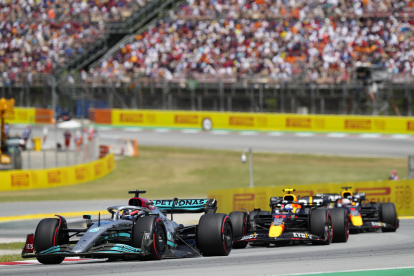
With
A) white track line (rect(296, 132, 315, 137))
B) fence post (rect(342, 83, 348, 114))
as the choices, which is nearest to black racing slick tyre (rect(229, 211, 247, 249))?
white track line (rect(296, 132, 315, 137))

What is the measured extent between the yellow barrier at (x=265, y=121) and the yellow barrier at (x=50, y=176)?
11.0m

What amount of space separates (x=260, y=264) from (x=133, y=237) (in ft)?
6.71

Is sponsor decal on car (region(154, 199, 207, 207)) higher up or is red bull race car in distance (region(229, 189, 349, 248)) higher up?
sponsor decal on car (region(154, 199, 207, 207))

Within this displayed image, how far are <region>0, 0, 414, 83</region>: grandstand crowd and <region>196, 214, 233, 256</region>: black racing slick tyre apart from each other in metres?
29.8

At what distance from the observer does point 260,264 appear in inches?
414

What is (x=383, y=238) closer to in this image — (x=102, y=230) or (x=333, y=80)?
(x=102, y=230)

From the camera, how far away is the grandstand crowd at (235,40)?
133ft

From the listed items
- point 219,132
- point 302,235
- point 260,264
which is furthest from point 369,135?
point 260,264

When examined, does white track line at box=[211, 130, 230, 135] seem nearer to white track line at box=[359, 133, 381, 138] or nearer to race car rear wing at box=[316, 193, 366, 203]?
white track line at box=[359, 133, 381, 138]

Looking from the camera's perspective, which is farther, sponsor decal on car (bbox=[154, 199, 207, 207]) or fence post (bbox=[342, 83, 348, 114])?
fence post (bbox=[342, 83, 348, 114])

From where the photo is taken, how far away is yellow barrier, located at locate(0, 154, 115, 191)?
2863 centimetres

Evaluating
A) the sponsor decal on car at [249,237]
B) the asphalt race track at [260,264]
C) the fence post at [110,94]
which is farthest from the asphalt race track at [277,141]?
the asphalt race track at [260,264]

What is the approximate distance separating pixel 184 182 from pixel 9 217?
1098 centimetres

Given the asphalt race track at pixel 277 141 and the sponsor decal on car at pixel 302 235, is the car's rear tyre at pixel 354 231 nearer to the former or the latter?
the sponsor decal on car at pixel 302 235
